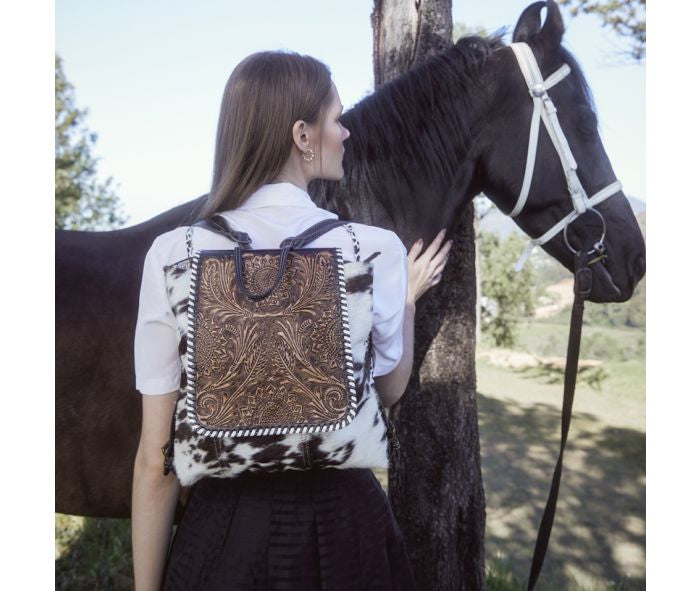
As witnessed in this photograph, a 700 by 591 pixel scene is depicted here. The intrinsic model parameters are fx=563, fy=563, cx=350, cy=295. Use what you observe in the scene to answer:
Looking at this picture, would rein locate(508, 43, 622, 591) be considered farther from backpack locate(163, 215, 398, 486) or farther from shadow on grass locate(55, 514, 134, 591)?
shadow on grass locate(55, 514, 134, 591)

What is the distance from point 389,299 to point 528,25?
4.60ft

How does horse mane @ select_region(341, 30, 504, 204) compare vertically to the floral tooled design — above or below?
above

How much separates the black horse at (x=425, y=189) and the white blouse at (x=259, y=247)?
2.44 feet

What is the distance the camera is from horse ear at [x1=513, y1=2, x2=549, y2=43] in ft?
6.63

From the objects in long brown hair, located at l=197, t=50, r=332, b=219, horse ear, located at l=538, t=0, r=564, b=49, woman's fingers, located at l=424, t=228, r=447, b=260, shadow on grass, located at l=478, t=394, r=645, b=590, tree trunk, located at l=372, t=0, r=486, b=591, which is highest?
horse ear, located at l=538, t=0, r=564, b=49

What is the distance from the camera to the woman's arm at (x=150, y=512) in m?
1.24

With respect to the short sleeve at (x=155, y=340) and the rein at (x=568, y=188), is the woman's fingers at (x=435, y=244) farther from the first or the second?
the short sleeve at (x=155, y=340)

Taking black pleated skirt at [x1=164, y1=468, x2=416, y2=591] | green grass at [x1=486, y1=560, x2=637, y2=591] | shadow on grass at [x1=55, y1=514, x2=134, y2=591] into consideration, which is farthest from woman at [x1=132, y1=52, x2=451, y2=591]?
shadow on grass at [x1=55, y1=514, x2=134, y2=591]

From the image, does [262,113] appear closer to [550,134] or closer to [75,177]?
[550,134]

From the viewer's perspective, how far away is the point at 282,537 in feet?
3.84

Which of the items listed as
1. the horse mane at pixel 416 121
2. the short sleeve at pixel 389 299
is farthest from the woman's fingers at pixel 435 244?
the short sleeve at pixel 389 299

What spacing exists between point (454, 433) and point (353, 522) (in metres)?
1.32

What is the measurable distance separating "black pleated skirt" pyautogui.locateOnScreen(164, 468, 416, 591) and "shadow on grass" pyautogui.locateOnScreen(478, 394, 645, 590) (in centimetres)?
291
